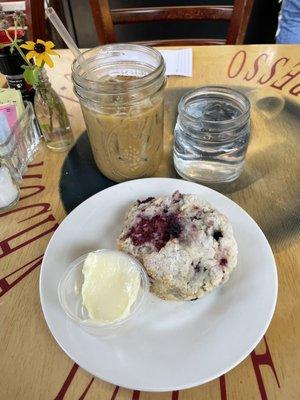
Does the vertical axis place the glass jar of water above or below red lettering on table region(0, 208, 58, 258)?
above

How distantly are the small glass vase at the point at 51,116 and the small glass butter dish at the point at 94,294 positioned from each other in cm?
33

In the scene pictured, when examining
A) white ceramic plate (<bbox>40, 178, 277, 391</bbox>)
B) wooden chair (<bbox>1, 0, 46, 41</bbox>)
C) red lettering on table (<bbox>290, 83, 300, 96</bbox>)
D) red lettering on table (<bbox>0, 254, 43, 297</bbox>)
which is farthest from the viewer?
wooden chair (<bbox>1, 0, 46, 41</bbox>)

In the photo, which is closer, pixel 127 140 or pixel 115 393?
pixel 115 393

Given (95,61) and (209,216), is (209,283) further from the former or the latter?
(95,61)

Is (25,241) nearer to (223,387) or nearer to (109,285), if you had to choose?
(109,285)

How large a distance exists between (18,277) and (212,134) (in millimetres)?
394

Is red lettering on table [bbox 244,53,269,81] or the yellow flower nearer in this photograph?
the yellow flower

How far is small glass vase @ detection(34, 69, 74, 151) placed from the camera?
671 mm

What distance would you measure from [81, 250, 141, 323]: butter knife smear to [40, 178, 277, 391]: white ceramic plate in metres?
Answer: 0.04

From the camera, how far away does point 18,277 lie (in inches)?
21.4

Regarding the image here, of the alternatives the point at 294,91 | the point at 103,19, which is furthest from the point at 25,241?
the point at 103,19

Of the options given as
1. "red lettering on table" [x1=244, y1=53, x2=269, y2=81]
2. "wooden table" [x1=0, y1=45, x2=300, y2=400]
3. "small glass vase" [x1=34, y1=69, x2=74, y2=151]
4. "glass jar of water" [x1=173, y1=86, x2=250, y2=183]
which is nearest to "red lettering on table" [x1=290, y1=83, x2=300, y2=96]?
"wooden table" [x1=0, y1=45, x2=300, y2=400]

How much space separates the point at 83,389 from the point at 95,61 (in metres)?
0.54

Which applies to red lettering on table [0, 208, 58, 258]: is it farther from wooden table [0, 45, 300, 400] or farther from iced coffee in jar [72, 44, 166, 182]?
iced coffee in jar [72, 44, 166, 182]
